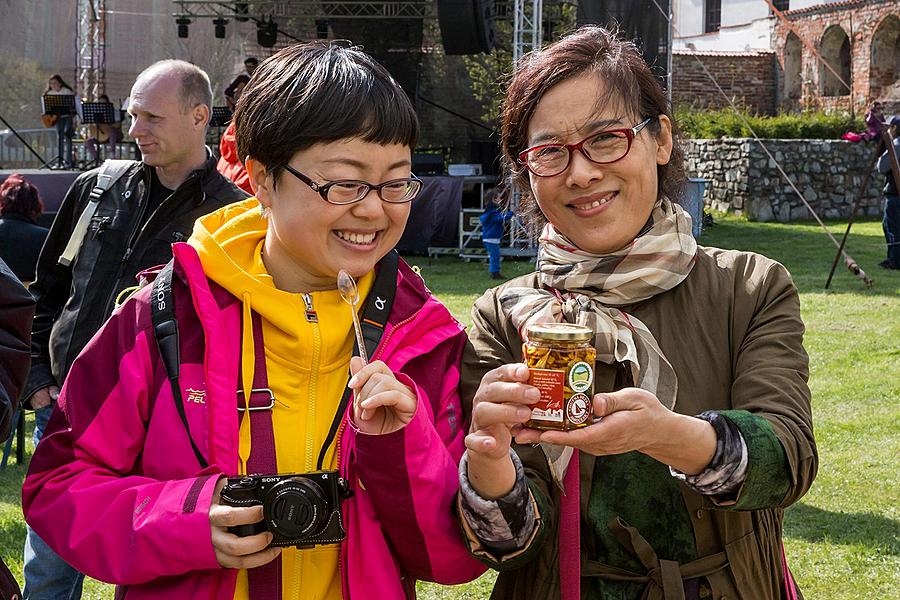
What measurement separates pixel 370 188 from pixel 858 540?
4.01m

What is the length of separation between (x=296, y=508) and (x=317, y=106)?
697 millimetres

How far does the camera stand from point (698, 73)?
28.2 metres

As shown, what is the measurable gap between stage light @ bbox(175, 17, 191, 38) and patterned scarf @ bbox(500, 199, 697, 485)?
692 inches

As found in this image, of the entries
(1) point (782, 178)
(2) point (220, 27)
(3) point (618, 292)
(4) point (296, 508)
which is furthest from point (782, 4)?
(4) point (296, 508)

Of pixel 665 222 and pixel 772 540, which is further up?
pixel 665 222

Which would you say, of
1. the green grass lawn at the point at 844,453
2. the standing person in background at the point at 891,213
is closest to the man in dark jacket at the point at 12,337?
the green grass lawn at the point at 844,453

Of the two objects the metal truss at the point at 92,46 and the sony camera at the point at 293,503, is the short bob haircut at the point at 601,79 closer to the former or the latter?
the sony camera at the point at 293,503

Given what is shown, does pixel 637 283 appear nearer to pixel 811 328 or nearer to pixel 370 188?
pixel 370 188

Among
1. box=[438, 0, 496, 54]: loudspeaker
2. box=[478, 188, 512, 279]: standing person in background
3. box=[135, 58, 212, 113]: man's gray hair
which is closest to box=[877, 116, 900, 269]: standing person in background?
box=[478, 188, 512, 279]: standing person in background

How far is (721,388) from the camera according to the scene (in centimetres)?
186

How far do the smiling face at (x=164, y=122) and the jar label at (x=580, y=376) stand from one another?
2.35m

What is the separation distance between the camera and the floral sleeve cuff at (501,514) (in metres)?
1.73

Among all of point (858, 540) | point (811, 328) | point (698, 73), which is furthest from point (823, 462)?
point (698, 73)

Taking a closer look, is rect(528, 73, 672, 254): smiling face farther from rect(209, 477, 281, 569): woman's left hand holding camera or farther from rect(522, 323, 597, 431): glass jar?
rect(209, 477, 281, 569): woman's left hand holding camera
